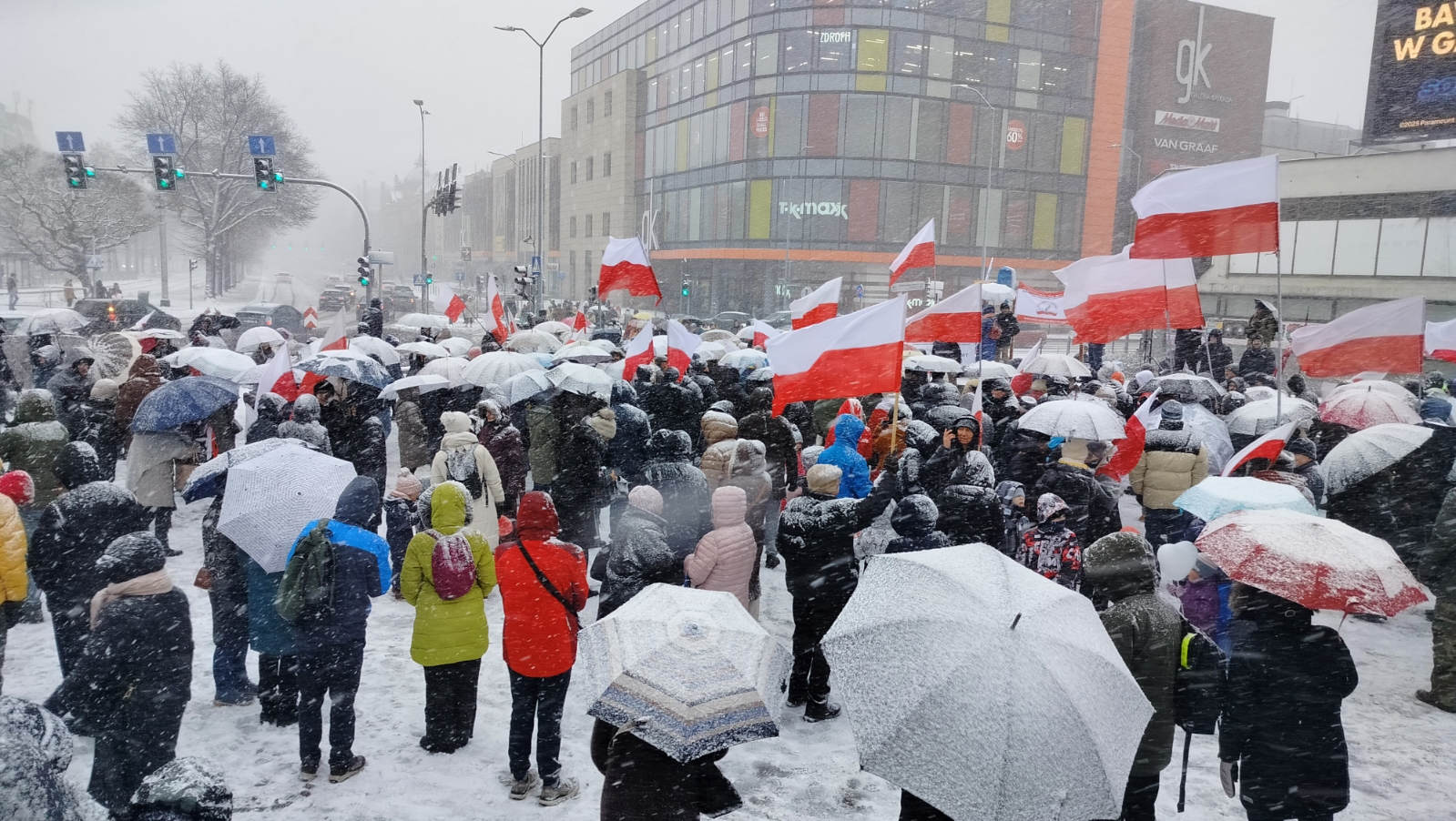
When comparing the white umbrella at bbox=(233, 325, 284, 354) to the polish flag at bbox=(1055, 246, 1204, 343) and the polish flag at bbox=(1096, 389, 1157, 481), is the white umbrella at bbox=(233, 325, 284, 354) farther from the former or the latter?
the polish flag at bbox=(1096, 389, 1157, 481)

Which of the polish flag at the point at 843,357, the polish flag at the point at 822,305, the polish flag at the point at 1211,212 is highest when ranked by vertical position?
the polish flag at the point at 1211,212

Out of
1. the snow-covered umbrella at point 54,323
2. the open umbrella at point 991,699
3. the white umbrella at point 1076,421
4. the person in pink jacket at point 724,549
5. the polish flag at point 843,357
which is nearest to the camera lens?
the open umbrella at point 991,699

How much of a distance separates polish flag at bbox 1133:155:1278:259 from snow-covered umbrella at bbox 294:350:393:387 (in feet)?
24.6

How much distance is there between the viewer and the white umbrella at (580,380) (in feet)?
26.7

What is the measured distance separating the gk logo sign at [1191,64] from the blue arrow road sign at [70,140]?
6087 cm

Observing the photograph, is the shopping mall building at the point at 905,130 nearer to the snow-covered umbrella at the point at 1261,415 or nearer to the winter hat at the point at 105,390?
the snow-covered umbrella at the point at 1261,415

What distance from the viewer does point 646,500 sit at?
5020 mm

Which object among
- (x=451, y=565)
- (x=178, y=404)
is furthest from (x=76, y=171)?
(x=451, y=565)

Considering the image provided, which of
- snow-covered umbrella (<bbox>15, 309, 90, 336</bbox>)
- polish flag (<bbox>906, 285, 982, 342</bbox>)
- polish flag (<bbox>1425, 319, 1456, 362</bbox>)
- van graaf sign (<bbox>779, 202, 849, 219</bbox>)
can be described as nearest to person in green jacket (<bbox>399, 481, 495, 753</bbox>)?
polish flag (<bbox>906, 285, 982, 342</bbox>)

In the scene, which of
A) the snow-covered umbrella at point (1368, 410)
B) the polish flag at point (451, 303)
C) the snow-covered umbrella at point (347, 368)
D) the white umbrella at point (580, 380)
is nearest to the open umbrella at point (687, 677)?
the white umbrella at point (580, 380)

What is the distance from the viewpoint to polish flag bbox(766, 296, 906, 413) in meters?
7.14

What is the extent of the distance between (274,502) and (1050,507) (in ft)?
15.3

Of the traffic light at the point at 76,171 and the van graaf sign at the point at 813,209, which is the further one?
the van graaf sign at the point at 813,209

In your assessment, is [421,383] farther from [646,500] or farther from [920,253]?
[920,253]
